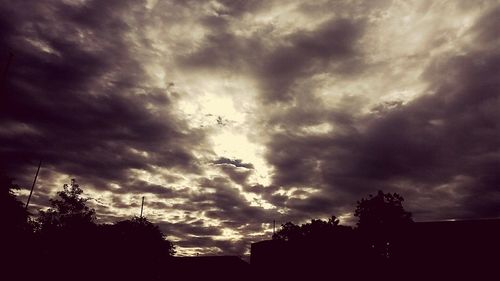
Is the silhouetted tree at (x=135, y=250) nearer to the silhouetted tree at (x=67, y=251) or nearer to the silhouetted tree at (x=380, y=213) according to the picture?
the silhouetted tree at (x=67, y=251)

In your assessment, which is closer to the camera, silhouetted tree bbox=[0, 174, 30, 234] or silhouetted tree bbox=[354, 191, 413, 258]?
silhouetted tree bbox=[0, 174, 30, 234]

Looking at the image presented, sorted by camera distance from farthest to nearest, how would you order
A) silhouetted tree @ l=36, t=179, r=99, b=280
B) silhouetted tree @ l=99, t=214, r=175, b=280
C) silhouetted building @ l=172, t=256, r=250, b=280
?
silhouetted building @ l=172, t=256, r=250, b=280 → silhouetted tree @ l=99, t=214, r=175, b=280 → silhouetted tree @ l=36, t=179, r=99, b=280

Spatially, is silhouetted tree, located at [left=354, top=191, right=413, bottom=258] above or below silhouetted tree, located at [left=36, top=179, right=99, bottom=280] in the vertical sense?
above

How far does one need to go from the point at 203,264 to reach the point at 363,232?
26270mm

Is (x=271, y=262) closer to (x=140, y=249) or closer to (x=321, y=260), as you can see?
(x=321, y=260)

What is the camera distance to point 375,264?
36.1 meters

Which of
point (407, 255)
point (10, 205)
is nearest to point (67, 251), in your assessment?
point (10, 205)

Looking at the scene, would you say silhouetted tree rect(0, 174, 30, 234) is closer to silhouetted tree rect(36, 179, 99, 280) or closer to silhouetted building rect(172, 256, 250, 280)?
silhouetted tree rect(36, 179, 99, 280)

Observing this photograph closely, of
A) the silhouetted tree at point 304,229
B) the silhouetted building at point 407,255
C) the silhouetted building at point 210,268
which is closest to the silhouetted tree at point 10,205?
the silhouetted building at point 210,268

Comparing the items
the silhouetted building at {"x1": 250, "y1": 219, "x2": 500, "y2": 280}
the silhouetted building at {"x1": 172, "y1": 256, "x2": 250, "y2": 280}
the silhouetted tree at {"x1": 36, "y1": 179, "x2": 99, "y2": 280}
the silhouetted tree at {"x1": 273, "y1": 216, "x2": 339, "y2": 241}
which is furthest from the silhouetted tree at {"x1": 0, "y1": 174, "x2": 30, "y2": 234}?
the silhouetted tree at {"x1": 273, "y1": 216, "x2": 339, "y2": 241}

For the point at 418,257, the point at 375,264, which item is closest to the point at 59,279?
the point at 375,264

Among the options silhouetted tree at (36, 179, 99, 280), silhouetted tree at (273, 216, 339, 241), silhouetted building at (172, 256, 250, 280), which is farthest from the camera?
silhouetted tree at (273, 216, 339, 241)

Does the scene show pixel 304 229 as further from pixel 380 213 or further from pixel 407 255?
pixel 407 255

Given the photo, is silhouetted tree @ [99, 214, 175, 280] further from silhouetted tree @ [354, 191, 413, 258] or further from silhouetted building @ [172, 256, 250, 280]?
silhouetted tree @ [354, 191, 413, 258]
